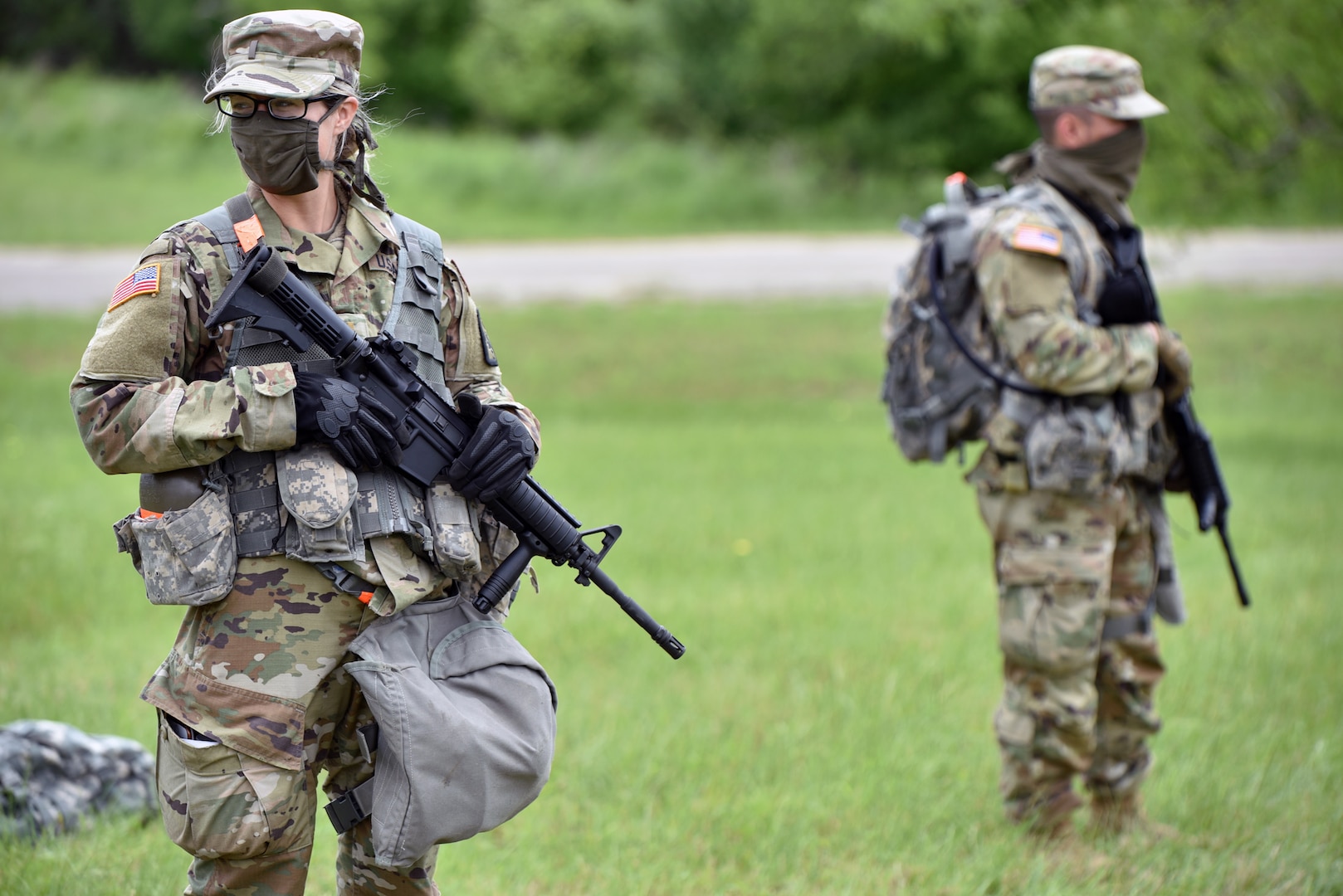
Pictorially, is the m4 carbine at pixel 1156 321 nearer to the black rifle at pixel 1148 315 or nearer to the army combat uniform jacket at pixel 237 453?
the black rifle at pixel 1148 315

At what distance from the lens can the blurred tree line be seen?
10.5 metres

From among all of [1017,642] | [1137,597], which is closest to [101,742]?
[1017,642]

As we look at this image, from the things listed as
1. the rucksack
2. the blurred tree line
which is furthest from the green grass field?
the blurred tree line

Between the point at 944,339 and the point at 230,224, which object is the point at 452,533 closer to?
the point at 230,224

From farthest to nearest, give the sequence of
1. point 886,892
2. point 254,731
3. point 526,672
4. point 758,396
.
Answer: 1. point 758,396
2. point 886,892
3. point 526,672
4. point 254,731

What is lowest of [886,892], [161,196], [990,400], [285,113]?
[161,196]

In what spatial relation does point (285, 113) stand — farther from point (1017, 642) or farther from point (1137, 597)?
point (1137, 597)

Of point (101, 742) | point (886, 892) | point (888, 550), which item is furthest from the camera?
point (888, 550)

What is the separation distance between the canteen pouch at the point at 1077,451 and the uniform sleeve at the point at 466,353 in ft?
6.14

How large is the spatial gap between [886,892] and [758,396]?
30.2ft

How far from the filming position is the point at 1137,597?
4586 millimetres

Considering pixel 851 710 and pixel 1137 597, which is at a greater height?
pixel 1137 597

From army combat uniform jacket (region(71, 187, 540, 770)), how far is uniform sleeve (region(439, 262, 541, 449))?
0.22 meters

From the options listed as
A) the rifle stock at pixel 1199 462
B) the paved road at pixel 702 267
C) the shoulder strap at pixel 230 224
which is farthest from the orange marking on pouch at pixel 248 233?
the paved road at pixel 702 267
